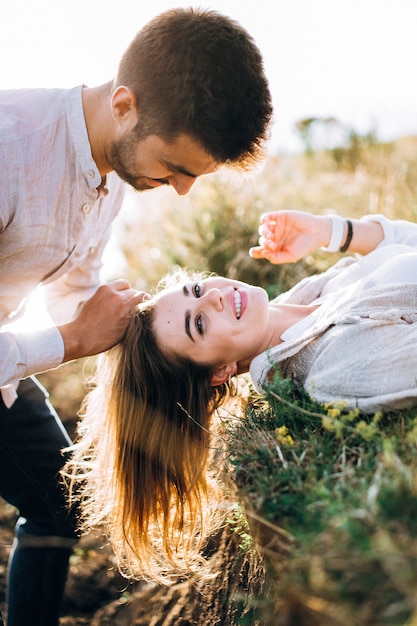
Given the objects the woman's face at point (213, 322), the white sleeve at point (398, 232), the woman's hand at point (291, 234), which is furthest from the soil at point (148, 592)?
the white sleeve at point (398, 232)

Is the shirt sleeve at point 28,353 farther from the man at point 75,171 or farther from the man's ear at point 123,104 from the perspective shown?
the man's ear at point 123,104

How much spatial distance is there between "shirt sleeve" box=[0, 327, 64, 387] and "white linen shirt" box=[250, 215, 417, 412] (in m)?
0.90

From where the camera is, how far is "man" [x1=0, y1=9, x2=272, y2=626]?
2350mm

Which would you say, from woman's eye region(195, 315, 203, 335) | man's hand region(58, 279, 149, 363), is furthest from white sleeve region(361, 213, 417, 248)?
man's hand region(58, 279, 149, 363)

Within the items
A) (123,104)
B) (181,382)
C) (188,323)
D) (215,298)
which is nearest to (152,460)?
(181,382)

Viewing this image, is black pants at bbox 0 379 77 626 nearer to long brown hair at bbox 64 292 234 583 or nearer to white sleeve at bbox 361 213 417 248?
long brown hair at bbox 64 292 234 583

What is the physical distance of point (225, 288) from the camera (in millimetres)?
2969

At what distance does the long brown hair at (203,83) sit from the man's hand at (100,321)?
830 millimetres

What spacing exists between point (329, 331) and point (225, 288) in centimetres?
58

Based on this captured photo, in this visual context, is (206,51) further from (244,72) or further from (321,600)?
(321,600)

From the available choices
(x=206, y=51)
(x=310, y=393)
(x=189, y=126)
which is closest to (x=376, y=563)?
(x=310, y=393)

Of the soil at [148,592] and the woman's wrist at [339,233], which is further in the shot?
the woman's wrist at [339,233]

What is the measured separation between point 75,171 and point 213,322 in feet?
3.09

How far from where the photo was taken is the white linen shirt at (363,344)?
2316mm
